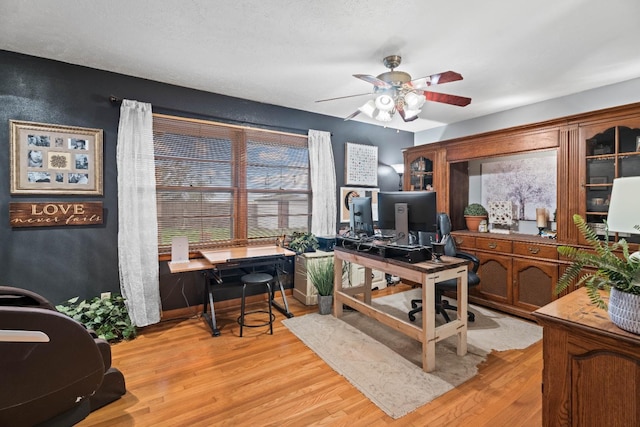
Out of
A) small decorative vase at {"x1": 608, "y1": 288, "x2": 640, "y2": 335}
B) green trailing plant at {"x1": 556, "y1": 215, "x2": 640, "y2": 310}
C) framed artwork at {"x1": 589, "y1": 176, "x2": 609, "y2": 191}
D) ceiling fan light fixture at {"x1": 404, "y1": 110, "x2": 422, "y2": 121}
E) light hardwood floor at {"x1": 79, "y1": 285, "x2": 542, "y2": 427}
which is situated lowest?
light hardwood floor at {"x1": 79, "y1": 285, "x2": 542, "y2": 427}

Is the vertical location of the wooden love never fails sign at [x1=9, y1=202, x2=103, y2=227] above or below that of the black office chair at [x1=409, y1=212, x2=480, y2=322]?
above

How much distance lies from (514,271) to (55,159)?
489 cm

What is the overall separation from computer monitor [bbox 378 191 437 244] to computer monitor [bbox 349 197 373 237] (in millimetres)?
330

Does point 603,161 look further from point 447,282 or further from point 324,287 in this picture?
point 324,287

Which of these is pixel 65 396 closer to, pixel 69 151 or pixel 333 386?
pixel 333 386

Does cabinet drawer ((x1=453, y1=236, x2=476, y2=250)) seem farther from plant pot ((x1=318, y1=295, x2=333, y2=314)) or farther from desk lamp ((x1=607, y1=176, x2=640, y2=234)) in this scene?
desk lamp ((x1=607, y1=176, x2=640, y2=234))

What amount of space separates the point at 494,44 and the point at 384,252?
1897mm

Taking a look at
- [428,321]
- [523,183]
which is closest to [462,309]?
[428,321]

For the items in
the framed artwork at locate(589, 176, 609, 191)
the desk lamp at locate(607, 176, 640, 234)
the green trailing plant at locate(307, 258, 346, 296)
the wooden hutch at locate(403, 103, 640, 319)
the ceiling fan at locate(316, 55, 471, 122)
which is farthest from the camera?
the green trailing plant at locate(307, 258, 346, 296)

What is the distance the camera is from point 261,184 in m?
3.94

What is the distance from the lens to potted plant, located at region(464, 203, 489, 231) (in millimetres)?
4164

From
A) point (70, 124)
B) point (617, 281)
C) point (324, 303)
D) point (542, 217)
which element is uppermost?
point (70, 124)

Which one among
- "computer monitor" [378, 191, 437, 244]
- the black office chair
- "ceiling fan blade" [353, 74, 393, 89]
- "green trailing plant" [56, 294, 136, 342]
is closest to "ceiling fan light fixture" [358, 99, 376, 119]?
"ceiling fan blade" [353, 74, 393, 89]

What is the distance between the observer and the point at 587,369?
123cm
